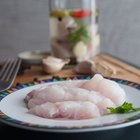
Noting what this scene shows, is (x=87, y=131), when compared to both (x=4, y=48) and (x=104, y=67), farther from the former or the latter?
(x=4, y=48)

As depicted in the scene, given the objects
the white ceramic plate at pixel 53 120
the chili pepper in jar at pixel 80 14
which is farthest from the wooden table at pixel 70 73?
the white ceramic plate at pixel 53 120

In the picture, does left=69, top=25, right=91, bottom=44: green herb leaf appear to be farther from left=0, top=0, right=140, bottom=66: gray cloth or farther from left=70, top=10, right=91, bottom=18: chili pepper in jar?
left=0, top=0, right=140, bottom=66: gray cloth

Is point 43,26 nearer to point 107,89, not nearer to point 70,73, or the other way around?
point 70,73

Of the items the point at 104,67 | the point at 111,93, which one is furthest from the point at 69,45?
the point at 111,93

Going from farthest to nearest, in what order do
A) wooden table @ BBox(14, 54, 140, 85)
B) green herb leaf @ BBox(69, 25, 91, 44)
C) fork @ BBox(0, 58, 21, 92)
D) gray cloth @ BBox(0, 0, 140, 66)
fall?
gray cloth @ BBox(0, 0, 140, 66) < green herb leaf @ BBox(69, 25, 91, 44) < wooden table @ BBox(14, 54, 140, 85) < fork @ BBox(0, 58, 21, 92)

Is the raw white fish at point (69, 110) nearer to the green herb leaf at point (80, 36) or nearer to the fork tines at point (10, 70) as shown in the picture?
the fork tines at point (10, 70)

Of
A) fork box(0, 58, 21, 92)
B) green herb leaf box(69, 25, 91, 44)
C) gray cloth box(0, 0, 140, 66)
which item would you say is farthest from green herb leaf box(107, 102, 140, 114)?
gray cloth box(0, 0, 140, 66)
